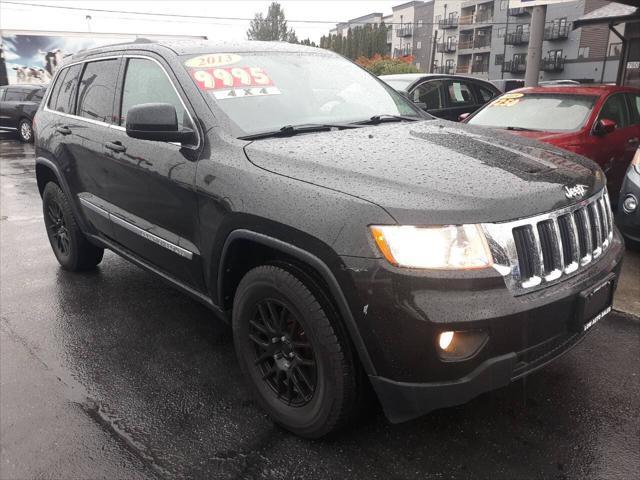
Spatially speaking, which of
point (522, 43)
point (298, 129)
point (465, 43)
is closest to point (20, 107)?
point (298, 129)

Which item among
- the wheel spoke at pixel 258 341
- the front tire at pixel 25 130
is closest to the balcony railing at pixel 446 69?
the front tire at pixel 25 130

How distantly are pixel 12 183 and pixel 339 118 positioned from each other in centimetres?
818

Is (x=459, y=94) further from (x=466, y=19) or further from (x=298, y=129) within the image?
(x=466, y=19)

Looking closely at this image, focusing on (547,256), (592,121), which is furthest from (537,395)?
(592,121)

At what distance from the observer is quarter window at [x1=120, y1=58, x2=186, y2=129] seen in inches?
117

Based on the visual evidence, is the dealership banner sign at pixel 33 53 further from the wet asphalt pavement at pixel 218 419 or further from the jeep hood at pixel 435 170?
the jeep hood at pixel 435 170

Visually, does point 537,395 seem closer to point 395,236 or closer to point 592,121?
point 395,236

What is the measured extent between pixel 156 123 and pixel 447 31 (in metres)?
74.8

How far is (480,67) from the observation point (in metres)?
64.9

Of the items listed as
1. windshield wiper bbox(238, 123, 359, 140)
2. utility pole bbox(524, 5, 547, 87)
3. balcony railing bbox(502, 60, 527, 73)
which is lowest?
windshield wiper bbox(238, 123, 359, 140)

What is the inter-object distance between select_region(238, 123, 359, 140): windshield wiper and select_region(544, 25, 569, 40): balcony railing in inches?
2308

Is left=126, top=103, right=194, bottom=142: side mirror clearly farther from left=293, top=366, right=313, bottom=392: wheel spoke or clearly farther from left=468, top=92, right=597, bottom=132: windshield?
left=468, top=92, right=597, bottom=132: windshield

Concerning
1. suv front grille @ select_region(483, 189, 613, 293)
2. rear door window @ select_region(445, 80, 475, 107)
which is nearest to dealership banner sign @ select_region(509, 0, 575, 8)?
rear door window @ select_region(445, 80, 475, 107)

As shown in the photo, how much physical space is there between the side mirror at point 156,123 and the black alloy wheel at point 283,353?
978 millimetres
